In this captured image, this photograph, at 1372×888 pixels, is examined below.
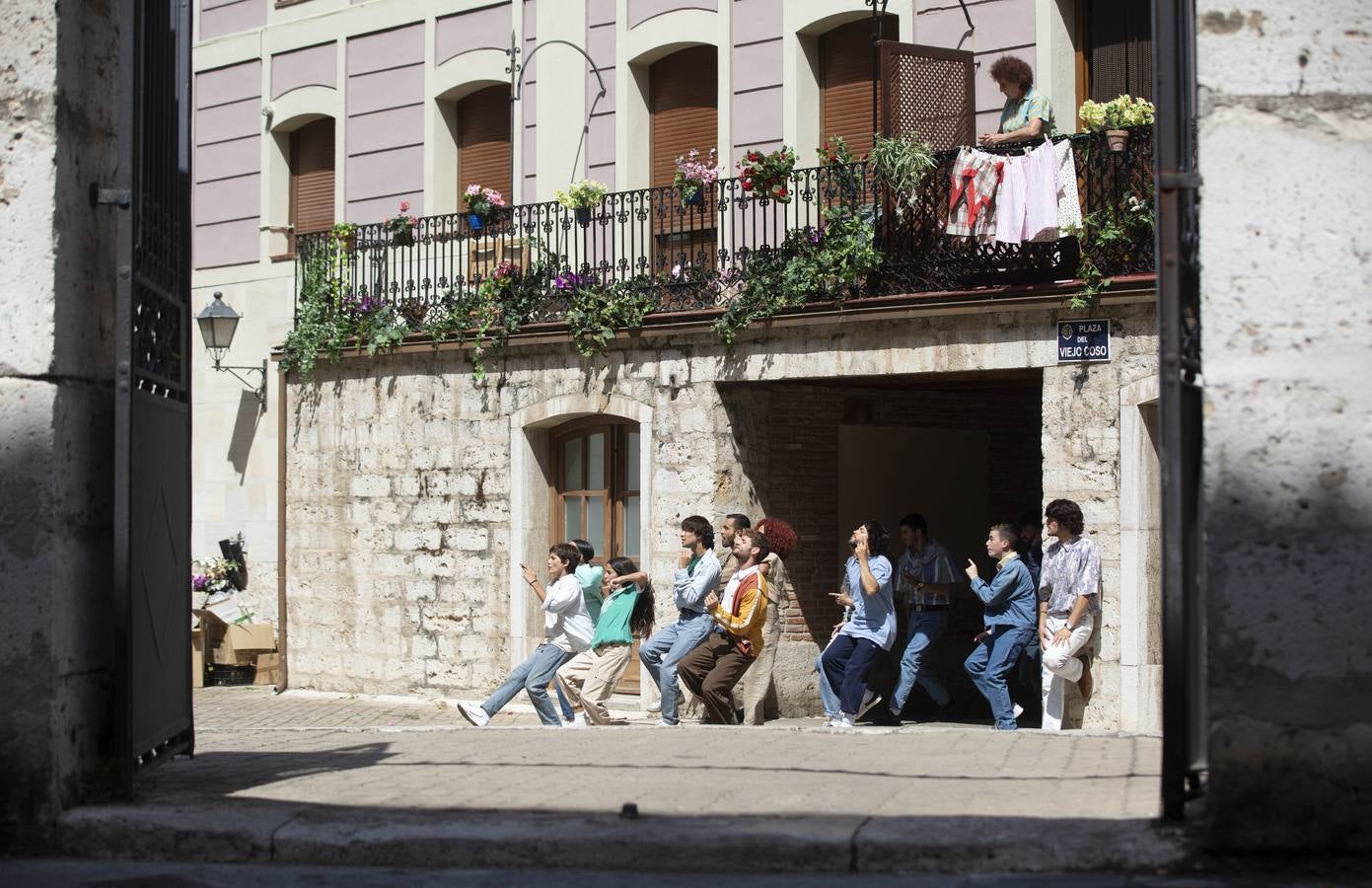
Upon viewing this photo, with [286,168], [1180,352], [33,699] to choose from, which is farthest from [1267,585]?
[286,168]

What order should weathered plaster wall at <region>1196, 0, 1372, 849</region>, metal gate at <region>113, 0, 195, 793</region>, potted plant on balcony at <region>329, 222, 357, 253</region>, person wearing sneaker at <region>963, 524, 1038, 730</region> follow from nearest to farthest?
weathered plaster wall at <region>1196, 0, 1372, 849</region>
metal gate at <region>113, 0, 195, 793</region>
person wearing sneaker at <region>963, 524, 1038, 730</region>
potted plant on balcony at <region>329, 222, 357, 253</region>

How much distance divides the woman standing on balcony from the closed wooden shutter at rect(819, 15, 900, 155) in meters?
2.11

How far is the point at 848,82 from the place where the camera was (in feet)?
56.0

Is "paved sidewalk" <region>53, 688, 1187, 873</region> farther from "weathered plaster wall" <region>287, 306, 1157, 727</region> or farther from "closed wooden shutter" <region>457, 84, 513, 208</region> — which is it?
"closed wooden shutter" <region>457, 84, 513, 208</region>

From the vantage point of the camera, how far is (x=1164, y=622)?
22.4ft

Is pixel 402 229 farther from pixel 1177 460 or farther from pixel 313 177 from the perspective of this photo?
pixel 1177 460

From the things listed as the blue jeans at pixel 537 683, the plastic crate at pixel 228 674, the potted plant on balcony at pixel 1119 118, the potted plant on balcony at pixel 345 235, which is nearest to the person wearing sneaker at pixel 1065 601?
the potted plant on balcony at pixel 1119 118

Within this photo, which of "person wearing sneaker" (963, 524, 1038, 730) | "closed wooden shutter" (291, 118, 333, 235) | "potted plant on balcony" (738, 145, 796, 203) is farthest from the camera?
"closed wooden shutter" (291, 118, 333, 235)

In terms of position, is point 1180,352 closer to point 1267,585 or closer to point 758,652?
point 1267,585

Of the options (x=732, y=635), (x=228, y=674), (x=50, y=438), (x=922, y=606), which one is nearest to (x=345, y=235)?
(x=228, y=674)

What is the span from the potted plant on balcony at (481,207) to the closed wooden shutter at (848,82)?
3157 millimetres

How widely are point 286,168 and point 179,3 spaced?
12.5m

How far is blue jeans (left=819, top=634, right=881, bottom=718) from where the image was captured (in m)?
14.0

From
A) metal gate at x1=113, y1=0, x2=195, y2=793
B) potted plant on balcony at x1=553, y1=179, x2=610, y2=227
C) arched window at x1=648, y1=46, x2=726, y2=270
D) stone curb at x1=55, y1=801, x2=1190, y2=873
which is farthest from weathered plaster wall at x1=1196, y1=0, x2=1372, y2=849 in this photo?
potted plant on balcony at x1=553, y1=179, x2=610, y2=227
